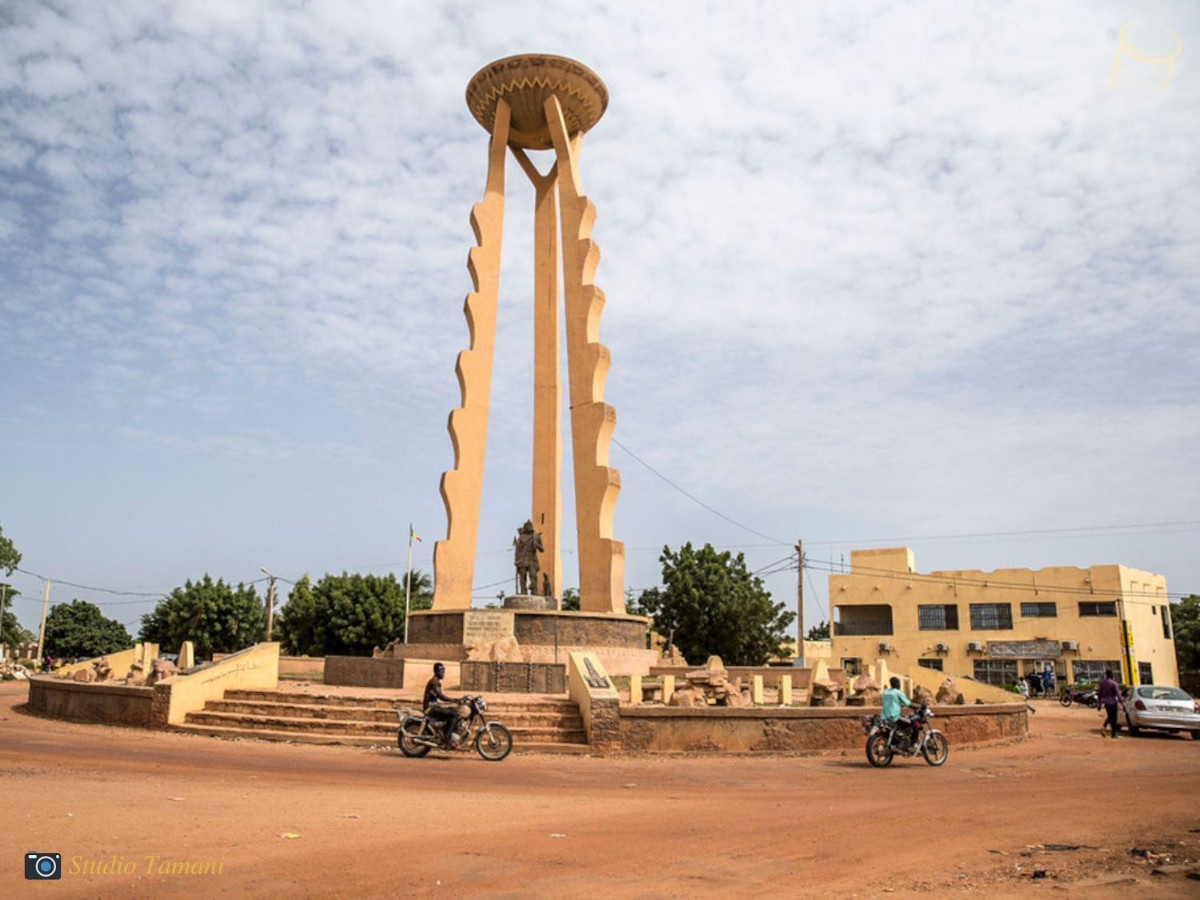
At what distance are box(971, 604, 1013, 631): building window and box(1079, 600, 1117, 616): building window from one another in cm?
291

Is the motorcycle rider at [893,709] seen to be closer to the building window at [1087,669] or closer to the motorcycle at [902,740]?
the motorcycle at [902,740]

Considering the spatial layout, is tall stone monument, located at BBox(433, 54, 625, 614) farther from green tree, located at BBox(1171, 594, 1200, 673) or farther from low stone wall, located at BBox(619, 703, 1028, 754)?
green tree, located at BBox(1171, 594, 1200, 673)

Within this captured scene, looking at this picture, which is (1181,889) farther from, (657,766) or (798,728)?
(798,728)

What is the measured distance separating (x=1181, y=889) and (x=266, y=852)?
17.1 ft

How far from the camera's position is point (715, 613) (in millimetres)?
36094

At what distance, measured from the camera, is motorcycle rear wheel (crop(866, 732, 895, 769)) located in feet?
38.3

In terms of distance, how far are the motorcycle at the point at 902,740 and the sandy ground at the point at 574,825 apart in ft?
0.69

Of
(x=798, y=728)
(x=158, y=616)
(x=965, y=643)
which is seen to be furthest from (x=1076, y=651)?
(x=158, y=616)

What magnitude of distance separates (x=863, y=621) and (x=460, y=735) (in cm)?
3752

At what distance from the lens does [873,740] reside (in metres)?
11.7

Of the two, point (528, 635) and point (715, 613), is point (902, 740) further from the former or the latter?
point (715, 613)

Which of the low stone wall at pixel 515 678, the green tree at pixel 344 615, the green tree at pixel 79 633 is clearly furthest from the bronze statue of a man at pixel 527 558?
the green tree at pixel 79 633

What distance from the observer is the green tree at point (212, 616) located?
1849 inches

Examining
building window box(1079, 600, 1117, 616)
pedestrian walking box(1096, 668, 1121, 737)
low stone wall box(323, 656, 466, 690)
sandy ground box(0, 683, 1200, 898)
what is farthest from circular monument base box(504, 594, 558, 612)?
building window box(1079, 600, 1117, 616)
